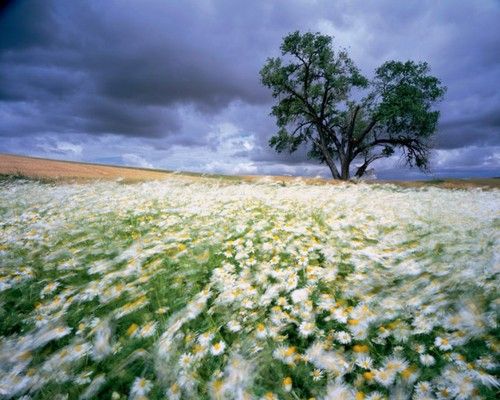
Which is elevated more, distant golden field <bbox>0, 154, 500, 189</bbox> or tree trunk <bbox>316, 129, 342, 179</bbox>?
tree trunk <bbox>316, 129, 342, 179</bbox>

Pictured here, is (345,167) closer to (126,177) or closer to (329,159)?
(329,159)

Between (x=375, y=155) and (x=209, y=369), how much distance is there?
2955 cm

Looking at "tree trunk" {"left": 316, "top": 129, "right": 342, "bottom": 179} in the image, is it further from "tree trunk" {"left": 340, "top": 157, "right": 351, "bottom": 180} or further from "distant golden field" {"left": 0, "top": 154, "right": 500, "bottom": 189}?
"distant golden field" {"left": 0, "top": 154, "right": 500, "bottom": 189}

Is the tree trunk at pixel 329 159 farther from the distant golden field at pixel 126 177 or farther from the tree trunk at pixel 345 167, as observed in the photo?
the distant golden field at pixel 126 177

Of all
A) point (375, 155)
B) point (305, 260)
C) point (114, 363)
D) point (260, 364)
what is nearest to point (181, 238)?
point (305, 260)

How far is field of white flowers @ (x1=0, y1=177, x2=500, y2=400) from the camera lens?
220 cm

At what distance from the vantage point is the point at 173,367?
227cm

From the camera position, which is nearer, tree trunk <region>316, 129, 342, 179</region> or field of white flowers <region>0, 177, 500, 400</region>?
field of white flowers <region>0, 177, 500, 400</region>

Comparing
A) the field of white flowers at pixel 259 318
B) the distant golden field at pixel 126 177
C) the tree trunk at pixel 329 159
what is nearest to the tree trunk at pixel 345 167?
the tree trunk at pixel 329 159

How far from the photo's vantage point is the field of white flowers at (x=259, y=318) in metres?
2.20

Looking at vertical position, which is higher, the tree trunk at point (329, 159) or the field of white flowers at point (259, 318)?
the tree trunk at point (329, 159)

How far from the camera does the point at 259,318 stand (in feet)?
9.46

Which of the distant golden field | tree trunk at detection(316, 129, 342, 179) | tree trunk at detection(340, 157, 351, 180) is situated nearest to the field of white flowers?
the distant golden field

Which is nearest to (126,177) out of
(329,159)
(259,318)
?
(329,159)
